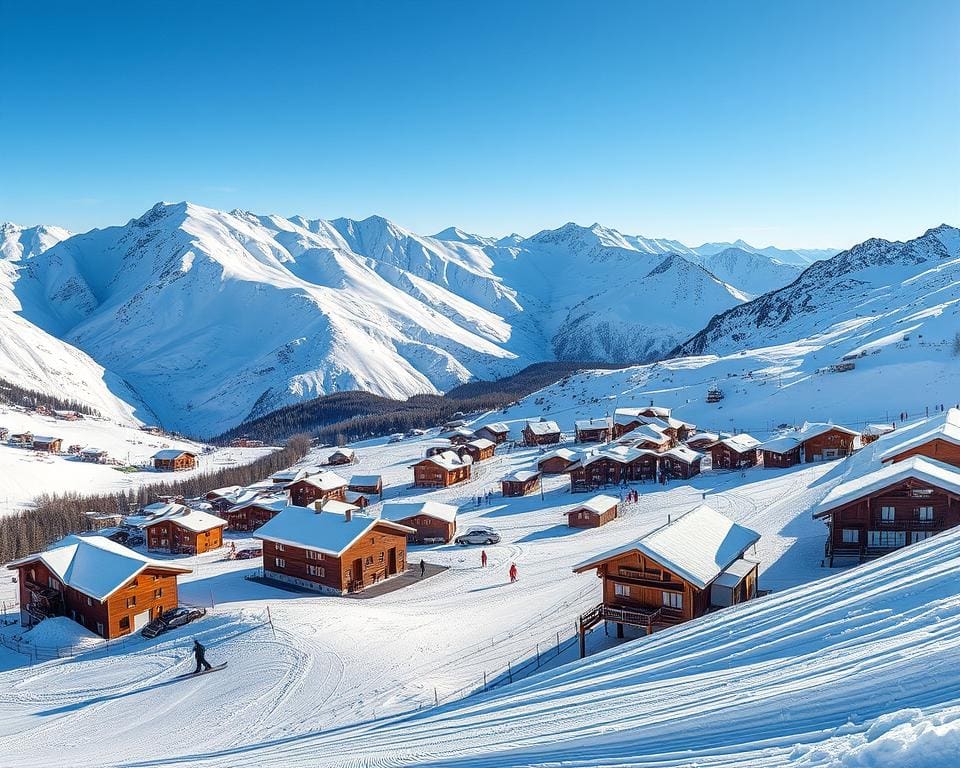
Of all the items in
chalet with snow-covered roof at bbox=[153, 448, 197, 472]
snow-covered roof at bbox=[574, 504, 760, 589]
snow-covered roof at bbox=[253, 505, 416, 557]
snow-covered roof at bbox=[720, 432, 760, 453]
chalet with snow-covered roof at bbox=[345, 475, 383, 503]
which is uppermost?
snow-covered roof at bbox=[574, 504, 760, 589]

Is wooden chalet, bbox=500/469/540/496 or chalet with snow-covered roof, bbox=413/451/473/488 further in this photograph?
chalet with snow-covered roof, bbox=413/451/473/488

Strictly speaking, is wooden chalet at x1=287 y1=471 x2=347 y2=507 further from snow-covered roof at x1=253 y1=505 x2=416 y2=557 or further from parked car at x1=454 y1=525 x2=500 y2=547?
snow-covered roof at x1=253 y1=505 x2=416 y2=557

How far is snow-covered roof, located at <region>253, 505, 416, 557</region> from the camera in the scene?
121ft

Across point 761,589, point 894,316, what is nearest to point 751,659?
point 761,589

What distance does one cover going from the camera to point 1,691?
25.5 meters

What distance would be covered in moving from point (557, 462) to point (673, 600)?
144 feet

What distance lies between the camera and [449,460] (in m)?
69.0

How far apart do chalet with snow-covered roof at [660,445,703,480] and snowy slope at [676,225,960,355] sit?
168 feet

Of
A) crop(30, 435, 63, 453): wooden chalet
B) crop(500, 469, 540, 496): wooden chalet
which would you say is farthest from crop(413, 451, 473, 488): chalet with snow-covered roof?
crop(30, 435, 63, 453): wooden chalet

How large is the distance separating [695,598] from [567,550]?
17176 mm

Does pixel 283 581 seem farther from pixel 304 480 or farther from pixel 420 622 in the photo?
pixel 304 480

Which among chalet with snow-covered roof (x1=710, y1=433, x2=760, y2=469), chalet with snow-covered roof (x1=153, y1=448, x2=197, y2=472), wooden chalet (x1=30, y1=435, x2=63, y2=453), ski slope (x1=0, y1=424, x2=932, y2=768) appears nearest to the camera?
ski slope (x1=0, y1=424, x2=932, y2=768)

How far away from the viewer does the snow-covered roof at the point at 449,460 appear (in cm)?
6738

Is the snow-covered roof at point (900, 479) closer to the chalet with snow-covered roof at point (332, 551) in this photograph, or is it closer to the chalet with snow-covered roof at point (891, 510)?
the chalet with snow-covered roof at point (891, 510)
